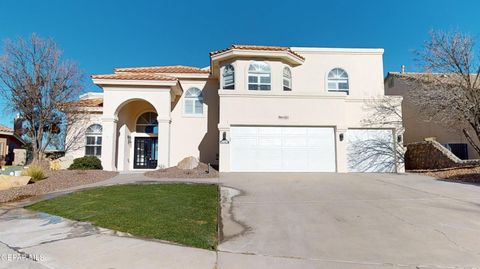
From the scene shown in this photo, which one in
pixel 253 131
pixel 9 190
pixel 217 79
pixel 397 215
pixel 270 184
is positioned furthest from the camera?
pixel 217 79

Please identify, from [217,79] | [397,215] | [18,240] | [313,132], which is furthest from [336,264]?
[217,79]

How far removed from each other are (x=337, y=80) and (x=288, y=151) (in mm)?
7695

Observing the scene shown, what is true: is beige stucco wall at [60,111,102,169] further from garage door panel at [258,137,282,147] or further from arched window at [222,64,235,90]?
garage door panel at [258,137,282,147]

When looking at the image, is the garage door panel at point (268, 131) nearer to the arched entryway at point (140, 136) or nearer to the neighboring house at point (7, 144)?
the arched entryway at point (140, 136)

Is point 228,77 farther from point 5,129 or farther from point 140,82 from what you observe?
point 5,129

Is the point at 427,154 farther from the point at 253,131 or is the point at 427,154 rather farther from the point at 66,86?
the point at 66,86

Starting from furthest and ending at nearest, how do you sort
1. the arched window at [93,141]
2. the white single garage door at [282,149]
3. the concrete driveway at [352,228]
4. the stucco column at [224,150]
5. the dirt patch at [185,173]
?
the arched window at [93,141] → the white single garage door at [282,149] → the stucco column at [224,150] → the dirt patch at [185,173] → the concrete driveway at [352,228]

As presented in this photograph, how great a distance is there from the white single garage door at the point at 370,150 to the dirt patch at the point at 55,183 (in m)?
13.2

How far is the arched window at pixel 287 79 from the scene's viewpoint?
18.1 metres

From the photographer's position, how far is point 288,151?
1577 cm

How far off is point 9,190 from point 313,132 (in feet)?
45.3

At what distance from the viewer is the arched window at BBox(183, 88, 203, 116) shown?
1908 cm

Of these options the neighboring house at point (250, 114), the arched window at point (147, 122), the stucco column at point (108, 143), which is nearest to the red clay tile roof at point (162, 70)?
the neighboring house at point (250, 114)

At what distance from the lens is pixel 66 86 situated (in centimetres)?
1648
